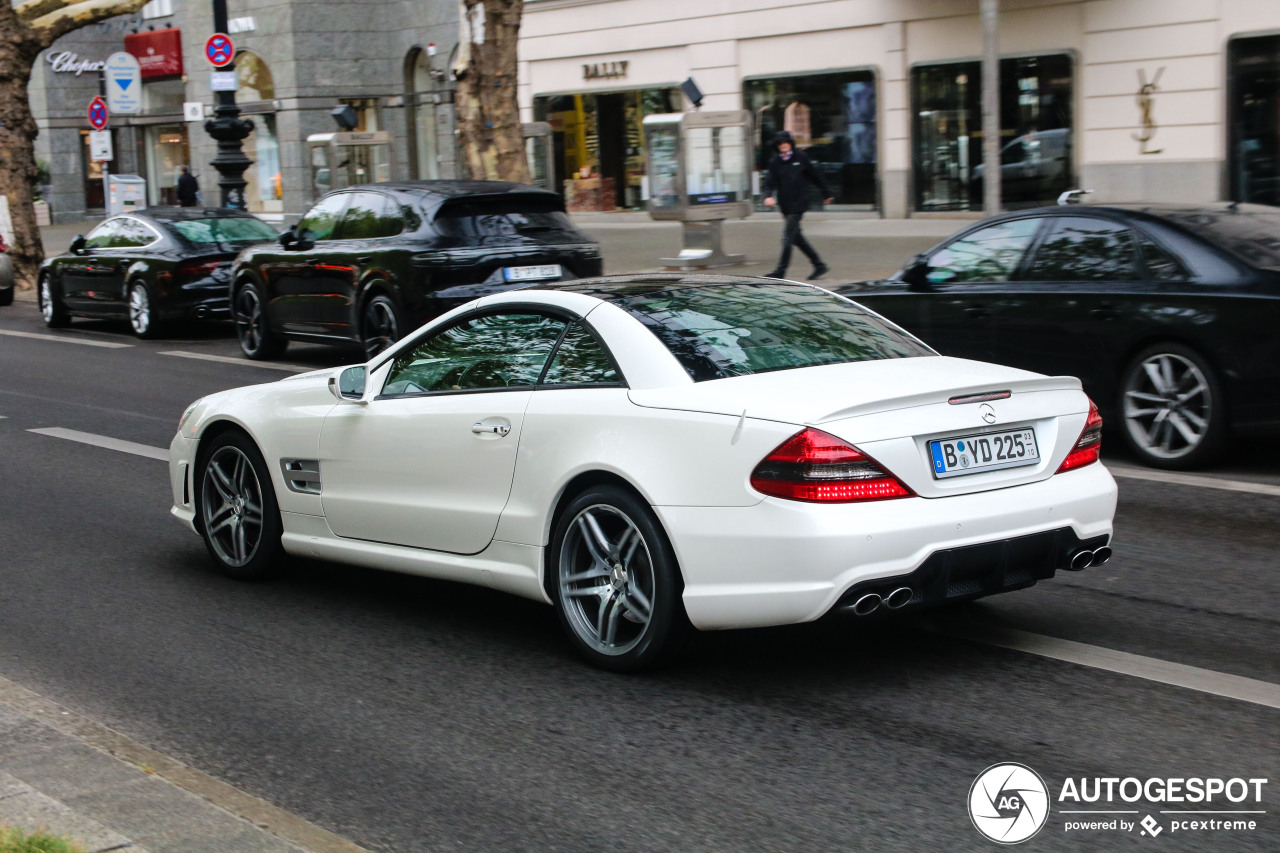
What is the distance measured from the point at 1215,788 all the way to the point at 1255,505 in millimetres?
4149

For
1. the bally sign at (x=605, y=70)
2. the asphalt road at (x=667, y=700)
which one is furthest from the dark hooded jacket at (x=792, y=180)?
the bally sign at (x=605, y=70)

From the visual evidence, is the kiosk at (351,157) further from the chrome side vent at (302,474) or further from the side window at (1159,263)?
the chrome side vent at (302,474)

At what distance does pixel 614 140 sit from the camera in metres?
32.2

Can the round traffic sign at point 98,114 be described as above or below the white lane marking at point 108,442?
above

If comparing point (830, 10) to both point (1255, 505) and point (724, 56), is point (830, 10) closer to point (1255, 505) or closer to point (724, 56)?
point (724, 56)

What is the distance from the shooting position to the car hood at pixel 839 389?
481 centimetres

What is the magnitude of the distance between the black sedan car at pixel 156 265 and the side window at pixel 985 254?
10.7 meters

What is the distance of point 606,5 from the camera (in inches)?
1219

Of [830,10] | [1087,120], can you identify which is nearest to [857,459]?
[1087,120]

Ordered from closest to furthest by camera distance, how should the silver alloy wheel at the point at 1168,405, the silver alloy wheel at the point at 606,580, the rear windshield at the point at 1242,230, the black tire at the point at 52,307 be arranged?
the silver alloy wheel at the point at 606,580 < the rear windshield at the point at 1242,230 < the silver alloy wheel at the point at 1168,405 < the black tire at the point at 52,307

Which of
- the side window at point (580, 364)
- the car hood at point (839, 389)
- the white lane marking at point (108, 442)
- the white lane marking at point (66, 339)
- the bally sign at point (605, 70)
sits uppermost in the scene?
the bally sign at point (605, 70)

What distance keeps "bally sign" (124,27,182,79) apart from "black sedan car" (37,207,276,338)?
2704 cm

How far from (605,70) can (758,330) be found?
2677 centimetres

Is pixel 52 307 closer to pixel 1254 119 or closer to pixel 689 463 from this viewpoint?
pixel 1254 119
